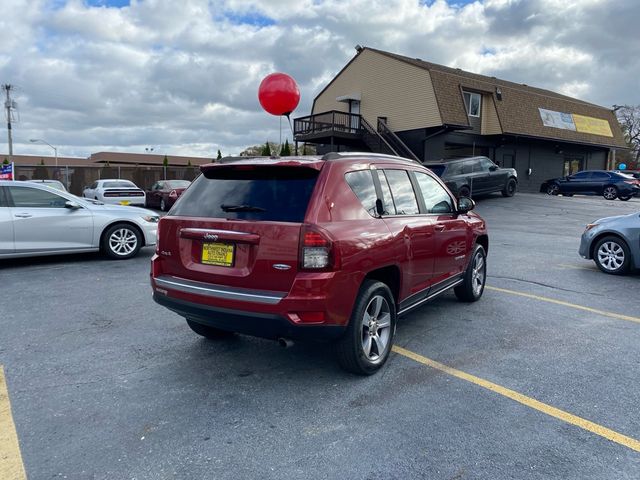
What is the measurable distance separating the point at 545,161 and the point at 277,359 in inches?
1224

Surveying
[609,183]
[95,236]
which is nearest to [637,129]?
[609,183]

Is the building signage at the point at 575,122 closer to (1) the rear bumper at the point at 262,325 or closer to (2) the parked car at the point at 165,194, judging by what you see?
(2) the parked car at the point at 165,194

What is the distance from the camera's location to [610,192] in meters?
24.4

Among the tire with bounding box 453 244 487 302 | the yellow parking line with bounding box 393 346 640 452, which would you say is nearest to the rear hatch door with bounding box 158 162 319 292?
the yellow parking line with bounding box 393 346 640 452

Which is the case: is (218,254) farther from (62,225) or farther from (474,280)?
(62,225)

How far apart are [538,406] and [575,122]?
32.6 metres

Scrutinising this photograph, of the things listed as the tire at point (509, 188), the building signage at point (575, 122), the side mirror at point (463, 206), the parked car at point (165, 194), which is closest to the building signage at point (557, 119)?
the building signage at point (575, 122)

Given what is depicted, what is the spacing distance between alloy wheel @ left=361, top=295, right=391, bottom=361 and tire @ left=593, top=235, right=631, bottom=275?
219 inches

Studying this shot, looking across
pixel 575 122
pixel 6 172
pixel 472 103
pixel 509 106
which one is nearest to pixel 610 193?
pixel 509 106

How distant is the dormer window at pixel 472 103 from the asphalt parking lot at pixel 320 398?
895 inches

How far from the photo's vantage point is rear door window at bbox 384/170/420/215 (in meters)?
4.16

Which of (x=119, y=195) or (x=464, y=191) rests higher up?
(x=464, y=191)

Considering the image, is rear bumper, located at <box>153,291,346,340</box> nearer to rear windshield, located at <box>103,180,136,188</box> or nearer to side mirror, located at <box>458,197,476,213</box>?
side mirror, located at <box>458,197,476,213</box>

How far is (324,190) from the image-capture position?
336 centimetres
